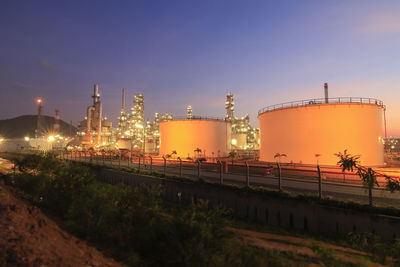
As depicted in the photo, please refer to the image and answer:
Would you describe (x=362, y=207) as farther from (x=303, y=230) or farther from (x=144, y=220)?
(x=144, y=220)

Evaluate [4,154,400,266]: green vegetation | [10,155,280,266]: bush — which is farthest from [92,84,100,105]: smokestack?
[10,155,280,266]: bush

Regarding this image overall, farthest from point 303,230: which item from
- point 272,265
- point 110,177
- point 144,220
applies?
point 110,177

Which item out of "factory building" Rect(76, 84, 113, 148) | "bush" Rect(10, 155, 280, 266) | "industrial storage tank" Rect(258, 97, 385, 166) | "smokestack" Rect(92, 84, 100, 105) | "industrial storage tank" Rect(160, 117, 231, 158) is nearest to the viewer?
"bush" Rect(10, 155, 280, 266)

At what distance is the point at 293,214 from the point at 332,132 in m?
19.8

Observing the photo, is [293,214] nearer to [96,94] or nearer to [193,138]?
[193,138]

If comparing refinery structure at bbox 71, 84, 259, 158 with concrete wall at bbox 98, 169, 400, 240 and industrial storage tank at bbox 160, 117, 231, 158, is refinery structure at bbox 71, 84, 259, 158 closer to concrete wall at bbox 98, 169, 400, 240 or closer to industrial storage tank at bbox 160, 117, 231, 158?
industrial storage tank at bbox 160, 117, 231, 158

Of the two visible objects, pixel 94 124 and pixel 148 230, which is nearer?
pixel 148 230

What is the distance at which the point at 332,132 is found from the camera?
25.6 m

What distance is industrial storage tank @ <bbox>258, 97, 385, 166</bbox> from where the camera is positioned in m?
25.2

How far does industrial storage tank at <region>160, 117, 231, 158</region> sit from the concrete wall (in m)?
25.5

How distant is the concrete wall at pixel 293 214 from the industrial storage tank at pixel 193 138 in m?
25.5

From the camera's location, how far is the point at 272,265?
20.7ft

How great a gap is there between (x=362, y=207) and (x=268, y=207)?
3827 millimetres

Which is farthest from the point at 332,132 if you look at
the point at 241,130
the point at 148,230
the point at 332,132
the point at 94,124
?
the point at 94,124
